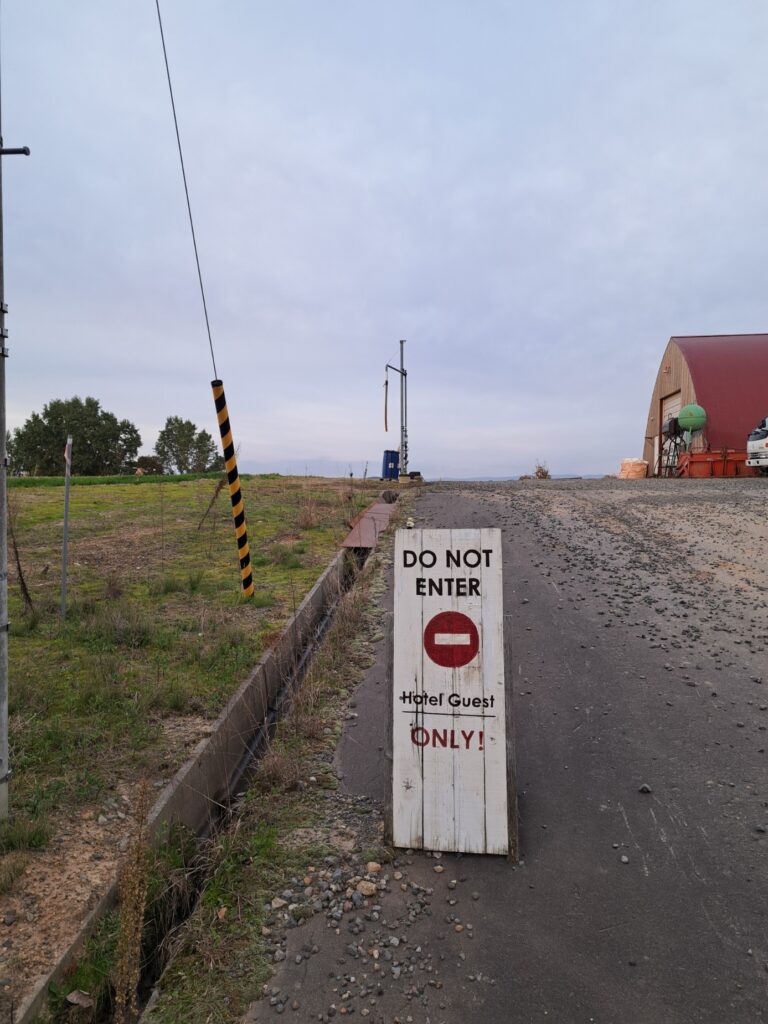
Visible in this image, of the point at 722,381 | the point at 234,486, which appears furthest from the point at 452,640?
the point at 722,381

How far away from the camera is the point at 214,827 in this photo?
11.7 ft

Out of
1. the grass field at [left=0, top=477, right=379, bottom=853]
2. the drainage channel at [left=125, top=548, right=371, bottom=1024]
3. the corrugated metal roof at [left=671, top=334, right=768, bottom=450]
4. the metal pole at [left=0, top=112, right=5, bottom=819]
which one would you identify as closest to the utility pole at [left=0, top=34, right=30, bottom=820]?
the metal pole at [left=0, top=112, right=5, bottom=819]

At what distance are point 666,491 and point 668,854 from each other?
46.6 feet

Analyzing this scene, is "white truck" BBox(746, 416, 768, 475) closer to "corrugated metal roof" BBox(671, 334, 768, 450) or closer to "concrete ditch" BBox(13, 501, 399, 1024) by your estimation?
"corrugated metal roof" BBox(671, 334, 768, 450)

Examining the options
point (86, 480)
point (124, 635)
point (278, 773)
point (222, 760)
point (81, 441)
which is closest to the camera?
point (278, 773)

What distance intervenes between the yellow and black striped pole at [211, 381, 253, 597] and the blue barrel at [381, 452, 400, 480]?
15770mm

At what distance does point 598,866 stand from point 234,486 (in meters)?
5.89

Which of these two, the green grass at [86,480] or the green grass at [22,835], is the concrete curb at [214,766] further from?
the green grass at [86,480]

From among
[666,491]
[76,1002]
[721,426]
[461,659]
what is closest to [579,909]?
[461,659]

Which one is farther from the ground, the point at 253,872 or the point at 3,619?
the point at 3,619

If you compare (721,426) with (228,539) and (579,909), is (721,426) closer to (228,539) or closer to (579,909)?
(228,539)

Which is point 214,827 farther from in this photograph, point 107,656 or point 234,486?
point 234,486

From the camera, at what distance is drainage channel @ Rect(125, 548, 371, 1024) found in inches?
109

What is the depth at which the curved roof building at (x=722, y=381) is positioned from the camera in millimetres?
27875
